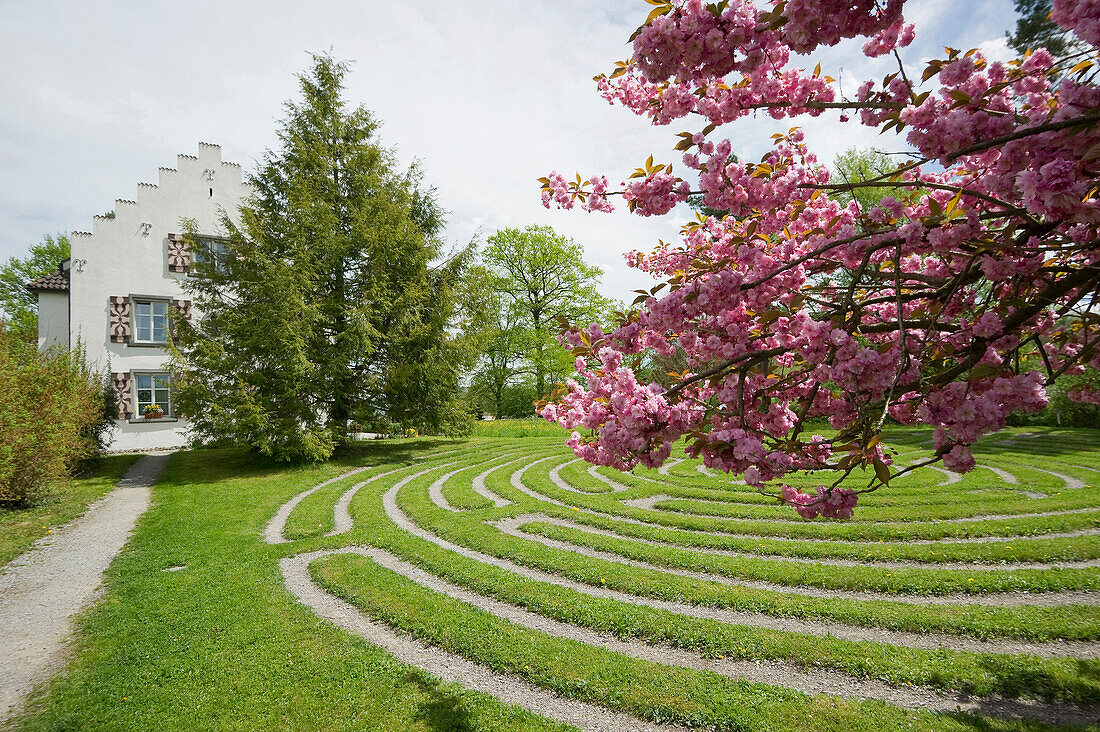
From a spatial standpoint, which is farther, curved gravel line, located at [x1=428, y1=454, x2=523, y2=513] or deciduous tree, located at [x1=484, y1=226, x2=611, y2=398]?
deciduous tree, located at [x1=484, y1=226, x2=611, y2=398]

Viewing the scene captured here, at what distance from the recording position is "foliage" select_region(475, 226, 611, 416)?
31.8 meters

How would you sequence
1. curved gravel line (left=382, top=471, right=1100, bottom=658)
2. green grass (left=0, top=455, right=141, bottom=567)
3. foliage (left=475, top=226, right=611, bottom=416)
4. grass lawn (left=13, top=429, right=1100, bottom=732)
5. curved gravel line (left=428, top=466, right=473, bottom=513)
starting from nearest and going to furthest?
grass lawn (left=13, top=429, right=1100, bottom=732), curved gravel line (left=382, top=471, right=1100, bottom=658), green grass (left=0, top=455, right=141, bottom=567), curved gravel line (left=428, top=466, right=473, bottom=513), foliage (left=475, top=226, right=611, bottom=416)

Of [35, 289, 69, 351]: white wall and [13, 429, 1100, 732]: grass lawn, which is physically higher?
[35, 289, 69, 351]: white wall

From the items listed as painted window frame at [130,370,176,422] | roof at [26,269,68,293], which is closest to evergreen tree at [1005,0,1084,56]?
painted window frame at [130,370,176,422]

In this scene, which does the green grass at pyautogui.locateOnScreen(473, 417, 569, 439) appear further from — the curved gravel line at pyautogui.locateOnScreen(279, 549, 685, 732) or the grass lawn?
the curved gravel line at pyautogui.locateOnScreen(279, 549, 685, 732)

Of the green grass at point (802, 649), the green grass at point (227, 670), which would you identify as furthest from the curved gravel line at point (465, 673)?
the green grass at point (802, 649)

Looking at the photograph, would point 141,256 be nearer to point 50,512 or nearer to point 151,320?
point 151,320

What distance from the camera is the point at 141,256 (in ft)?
66.4

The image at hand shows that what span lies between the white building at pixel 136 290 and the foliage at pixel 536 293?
15832mm

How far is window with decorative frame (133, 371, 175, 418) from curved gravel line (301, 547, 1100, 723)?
20.5m

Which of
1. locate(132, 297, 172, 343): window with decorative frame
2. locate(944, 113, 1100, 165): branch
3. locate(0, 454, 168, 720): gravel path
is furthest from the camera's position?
locate(132, 297, 172, 343): window with decorative frame

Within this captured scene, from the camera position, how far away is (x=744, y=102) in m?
3.25

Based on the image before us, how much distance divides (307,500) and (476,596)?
23.2 feet

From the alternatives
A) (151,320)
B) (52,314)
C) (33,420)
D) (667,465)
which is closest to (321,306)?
(33,420)
